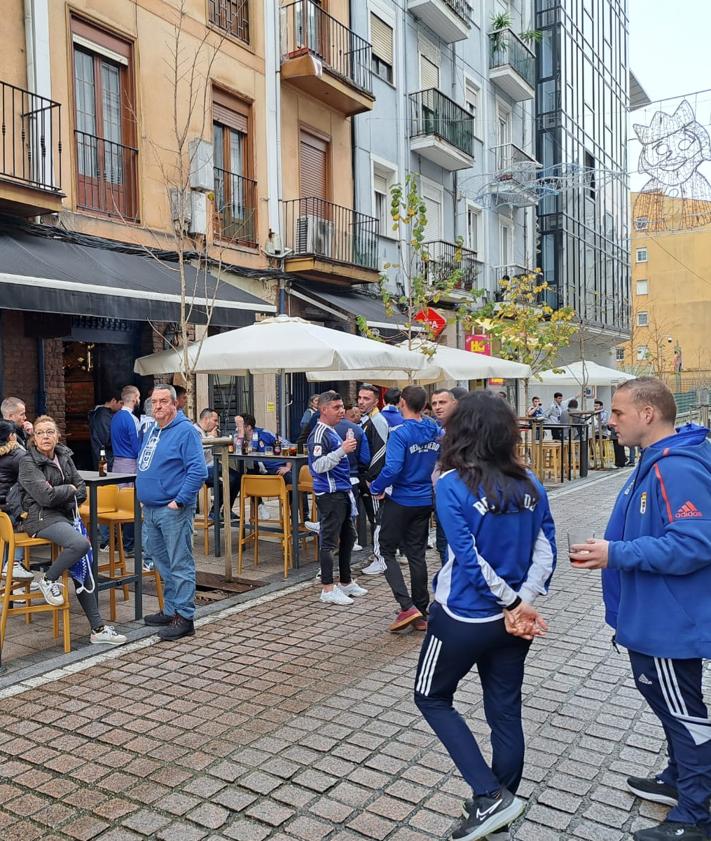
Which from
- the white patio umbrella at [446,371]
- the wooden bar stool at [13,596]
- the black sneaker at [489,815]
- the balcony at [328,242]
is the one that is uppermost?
the balcony at [328,242]

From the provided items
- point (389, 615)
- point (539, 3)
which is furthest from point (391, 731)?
point (539, 3)

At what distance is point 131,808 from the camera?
11.1ft

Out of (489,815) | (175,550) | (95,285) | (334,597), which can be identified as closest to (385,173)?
(95,285)

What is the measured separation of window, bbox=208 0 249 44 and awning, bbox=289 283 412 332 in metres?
4.65

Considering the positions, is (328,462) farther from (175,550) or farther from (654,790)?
(654,790)

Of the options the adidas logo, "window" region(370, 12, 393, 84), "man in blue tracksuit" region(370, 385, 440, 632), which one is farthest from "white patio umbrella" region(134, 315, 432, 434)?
"window" region(370, 12, 393, 84)

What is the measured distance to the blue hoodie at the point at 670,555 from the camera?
286cm

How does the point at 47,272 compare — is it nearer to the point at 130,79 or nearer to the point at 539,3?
the point at 130,79

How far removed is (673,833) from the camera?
3.00 metres

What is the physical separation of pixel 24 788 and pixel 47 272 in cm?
644

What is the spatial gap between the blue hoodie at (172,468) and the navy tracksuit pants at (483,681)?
3.02m

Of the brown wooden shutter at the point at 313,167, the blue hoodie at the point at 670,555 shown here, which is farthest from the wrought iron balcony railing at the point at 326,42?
the blue hoodie at the point at 670,555

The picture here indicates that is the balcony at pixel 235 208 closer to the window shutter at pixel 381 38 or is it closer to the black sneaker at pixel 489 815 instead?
the window shutter at pixel 381 38

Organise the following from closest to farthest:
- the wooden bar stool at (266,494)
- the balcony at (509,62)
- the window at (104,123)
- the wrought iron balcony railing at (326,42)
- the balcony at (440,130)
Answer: the wooden bar stool at (266,494)
the window at (104,123)
the wrought iron balcony railing at (326,42)
the balcony at (440,130)
the balcony at (509,62)
